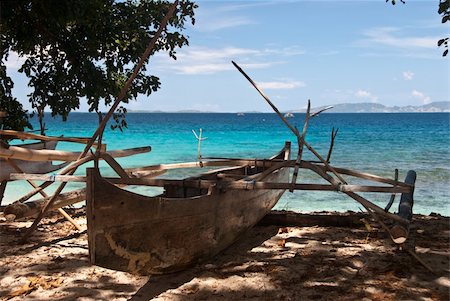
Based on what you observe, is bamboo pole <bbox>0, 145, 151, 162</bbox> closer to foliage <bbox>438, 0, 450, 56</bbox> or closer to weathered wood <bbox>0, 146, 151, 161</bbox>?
weathered wood <bbox>0, 146, 151, 161</bbox>

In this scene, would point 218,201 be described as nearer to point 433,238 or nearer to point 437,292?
point 437,292

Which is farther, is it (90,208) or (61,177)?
(61,177)

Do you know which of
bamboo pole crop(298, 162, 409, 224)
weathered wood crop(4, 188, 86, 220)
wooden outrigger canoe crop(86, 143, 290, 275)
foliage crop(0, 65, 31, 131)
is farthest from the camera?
foliage crop(0, 65, 31, 131)

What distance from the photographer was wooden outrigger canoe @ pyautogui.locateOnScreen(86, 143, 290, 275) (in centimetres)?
391

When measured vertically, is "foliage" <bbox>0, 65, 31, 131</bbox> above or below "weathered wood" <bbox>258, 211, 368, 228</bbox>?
above

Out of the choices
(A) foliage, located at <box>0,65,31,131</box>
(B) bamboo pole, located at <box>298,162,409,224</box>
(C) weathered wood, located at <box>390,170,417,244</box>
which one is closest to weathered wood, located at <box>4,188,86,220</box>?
(A) foliage, located at <box>0,65,31,131</box>

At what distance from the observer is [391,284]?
4.63 meters

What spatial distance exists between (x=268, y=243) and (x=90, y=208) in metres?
3.09

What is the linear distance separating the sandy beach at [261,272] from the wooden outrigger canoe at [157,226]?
1.01 feet

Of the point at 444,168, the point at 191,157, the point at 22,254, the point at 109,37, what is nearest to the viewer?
the point at 22,254

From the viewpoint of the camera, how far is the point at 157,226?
4293 mm

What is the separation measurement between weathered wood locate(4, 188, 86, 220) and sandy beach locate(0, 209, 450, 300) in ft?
1.83

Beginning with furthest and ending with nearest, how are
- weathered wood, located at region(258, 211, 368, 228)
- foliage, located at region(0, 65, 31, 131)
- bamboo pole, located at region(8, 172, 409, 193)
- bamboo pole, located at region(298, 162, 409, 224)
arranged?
weathered wood, located at region(258, 211, 368, 228), foliage, located at region(0, 65, 31, 131), bamboo pole, located at region(8, 172, 409, 193), bamboo pole, located at region(298, 162, 409, 224)

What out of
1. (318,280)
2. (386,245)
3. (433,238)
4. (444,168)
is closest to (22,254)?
(318,280)
